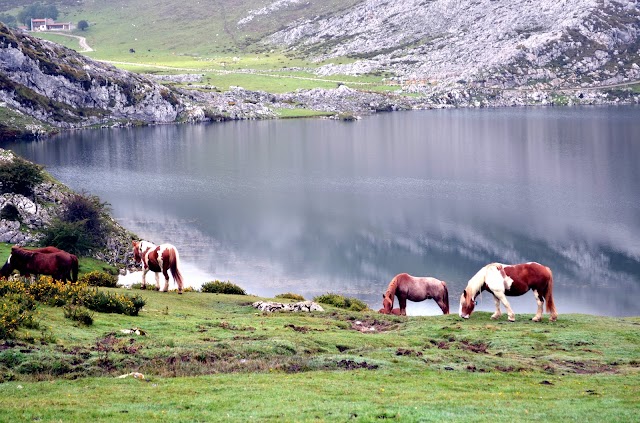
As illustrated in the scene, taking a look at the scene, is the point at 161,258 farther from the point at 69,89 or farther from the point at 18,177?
the point at 69,89

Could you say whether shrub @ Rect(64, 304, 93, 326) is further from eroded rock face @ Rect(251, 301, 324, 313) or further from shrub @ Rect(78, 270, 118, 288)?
shrub @ Rect(78, 270, 118, 288)

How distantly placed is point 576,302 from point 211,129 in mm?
122441

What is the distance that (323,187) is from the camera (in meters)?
90.2

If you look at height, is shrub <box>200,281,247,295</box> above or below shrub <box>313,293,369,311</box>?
above

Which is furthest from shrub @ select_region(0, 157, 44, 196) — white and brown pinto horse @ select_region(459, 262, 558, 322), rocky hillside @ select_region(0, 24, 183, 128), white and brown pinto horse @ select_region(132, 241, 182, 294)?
rocky hillside @ select_region(0, 24, 183, 128)

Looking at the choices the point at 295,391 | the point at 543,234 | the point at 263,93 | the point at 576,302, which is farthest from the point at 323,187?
the point at 263,93

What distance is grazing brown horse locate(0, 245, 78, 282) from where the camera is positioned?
29047 millimetres

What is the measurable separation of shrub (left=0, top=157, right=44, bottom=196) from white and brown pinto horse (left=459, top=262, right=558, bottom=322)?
4048 cm

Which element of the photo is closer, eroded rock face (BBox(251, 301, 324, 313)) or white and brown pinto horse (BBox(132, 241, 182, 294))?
eroded rock face (BBox(251, 301, 324, 313))

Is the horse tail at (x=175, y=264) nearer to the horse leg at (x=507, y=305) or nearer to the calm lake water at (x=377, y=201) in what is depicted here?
the horse leg at (x=507, y=305)

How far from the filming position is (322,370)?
66.3ft

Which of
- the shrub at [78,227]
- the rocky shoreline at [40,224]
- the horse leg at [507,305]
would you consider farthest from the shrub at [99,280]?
the horse leg at [507,305]

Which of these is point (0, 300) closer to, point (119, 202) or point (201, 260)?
point (201, 260)

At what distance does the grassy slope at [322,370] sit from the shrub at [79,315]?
1.00 ft
